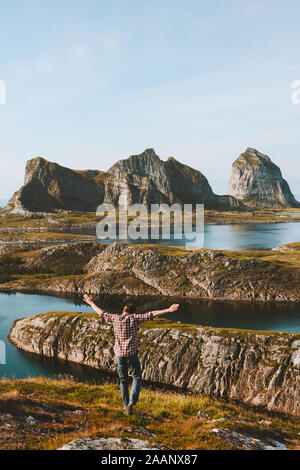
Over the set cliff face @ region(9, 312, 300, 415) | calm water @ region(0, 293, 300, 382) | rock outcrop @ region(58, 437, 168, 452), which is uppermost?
rock outcrop @ region(58, 437, 168, 452)

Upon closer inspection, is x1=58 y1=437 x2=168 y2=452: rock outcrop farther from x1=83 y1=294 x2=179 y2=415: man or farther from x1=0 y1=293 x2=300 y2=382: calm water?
x1=0 y1=293 x2=300 y2=382: calm water

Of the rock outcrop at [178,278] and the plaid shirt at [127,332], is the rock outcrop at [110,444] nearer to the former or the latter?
the plaid shirt at [127,332]

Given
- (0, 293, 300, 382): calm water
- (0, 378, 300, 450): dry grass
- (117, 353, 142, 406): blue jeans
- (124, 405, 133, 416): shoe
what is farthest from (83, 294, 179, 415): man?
(0, 293, 300, 382): calm water

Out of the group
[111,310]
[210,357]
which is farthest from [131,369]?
[111,310]

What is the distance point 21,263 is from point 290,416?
346ft

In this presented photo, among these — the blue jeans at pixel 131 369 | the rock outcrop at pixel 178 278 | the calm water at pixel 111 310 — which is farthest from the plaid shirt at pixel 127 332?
the rock outcrop at pixel 178 278

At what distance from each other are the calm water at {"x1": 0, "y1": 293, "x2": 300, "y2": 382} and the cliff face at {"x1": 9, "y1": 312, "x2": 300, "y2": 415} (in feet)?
8.37

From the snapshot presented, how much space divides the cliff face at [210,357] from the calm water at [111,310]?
255cm

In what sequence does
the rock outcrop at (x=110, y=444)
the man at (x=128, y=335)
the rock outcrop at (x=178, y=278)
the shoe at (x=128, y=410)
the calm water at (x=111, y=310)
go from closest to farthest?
1. the rock outcrop at (x=110, y=444)
2. the man at (x=128, y=335)
3. the shoe at (x=128, y=410)
4. the calm water at (x=111, y=310)
5. the rock outcrop at (x=178, y=278)

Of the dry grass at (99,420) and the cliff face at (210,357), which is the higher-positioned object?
the dry grass at (99,420)

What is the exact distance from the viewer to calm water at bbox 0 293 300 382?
155ft

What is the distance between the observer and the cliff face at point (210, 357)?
35.5 m
